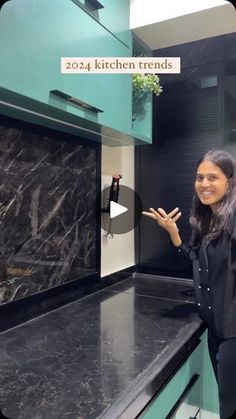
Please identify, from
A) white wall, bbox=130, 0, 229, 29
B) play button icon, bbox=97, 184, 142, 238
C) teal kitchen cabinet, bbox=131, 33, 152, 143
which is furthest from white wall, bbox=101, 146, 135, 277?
white wall, bbox=130, 0, 229, 29

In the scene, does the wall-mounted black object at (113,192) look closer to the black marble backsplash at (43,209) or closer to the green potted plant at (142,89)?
the black marble backsplash at (43,209)

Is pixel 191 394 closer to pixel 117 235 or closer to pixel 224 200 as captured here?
pixel 224 200

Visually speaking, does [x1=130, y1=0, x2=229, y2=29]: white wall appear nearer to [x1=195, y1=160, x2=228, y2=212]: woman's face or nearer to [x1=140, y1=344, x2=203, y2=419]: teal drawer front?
[x1=195, y1=160, x2=228, y2=212]: woman's face

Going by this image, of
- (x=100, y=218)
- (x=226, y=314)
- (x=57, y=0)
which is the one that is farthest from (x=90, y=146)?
(x=226, y=314)

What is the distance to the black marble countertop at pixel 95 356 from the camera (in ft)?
2.41

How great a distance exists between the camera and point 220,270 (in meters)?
1.18

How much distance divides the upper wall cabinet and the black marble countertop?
114 centimetres

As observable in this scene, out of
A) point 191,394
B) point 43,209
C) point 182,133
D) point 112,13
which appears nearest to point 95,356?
point 191,394

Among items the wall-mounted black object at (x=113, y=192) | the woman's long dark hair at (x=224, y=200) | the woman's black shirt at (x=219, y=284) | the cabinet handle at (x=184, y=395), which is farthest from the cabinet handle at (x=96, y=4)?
the cabinet handle at (x=184, y=395)

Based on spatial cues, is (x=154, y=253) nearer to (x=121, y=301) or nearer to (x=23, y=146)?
(x=121, y=301)

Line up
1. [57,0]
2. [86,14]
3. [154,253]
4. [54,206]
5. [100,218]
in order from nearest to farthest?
[57,0], [86,14], [54,206], [100,218], [154,253]

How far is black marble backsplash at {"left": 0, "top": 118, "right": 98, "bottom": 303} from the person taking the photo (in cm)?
114

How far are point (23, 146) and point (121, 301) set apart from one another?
85 cm

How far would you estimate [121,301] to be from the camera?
1.51 meters
